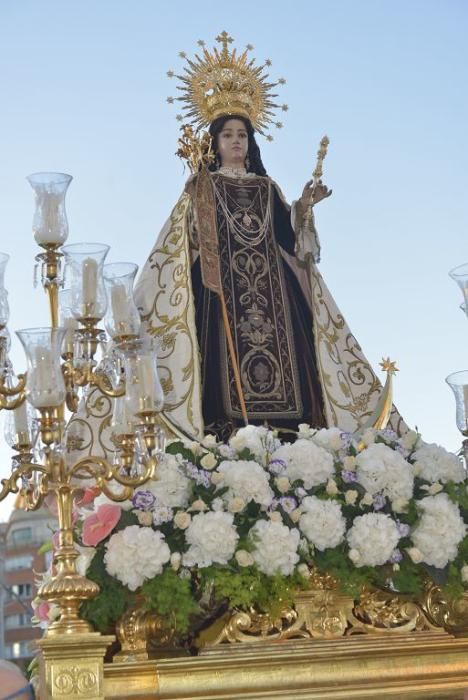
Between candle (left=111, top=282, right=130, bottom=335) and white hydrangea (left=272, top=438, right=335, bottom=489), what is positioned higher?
candle (left=111, top=282, right=130, bottom=335)

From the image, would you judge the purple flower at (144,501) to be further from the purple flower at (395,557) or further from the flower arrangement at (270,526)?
the purple flower at (395,557)

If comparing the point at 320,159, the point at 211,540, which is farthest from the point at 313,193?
the point at 211,540

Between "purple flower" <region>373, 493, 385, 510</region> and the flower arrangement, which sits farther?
"purple flower" <region>373, 493, 385, 510</region>

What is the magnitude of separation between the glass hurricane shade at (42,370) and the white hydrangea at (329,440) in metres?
0.95

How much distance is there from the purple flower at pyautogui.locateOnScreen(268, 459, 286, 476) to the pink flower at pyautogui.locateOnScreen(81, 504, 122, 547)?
0.47m

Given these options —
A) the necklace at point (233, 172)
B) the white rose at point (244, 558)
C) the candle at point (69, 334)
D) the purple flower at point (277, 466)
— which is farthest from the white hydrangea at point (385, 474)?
the necklace at point (233, 172)

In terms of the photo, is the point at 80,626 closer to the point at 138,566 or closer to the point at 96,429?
the point at 138,566

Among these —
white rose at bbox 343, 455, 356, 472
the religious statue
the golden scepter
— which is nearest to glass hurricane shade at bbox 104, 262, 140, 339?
white rose at bbox 343, 455, 356, 472

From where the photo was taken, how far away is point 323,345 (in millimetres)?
5613

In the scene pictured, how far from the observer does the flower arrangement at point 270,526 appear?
11.4 ft

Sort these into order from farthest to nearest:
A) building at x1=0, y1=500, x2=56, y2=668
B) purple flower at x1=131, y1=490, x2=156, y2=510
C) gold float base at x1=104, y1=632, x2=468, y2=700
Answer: building at x1=0, y1=500, x2=56, y2=668 → purple flower at x1=131, y1=490, x2=156, y2=510 → gold float base at x1=104, y1=632, x2=468, y2=700

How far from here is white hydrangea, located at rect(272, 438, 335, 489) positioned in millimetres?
3734

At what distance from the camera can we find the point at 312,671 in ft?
11.5

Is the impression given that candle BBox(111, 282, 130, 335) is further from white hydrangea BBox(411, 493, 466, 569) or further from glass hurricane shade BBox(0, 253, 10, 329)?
white hydrangea BBox(411, 493, 466, 569)
